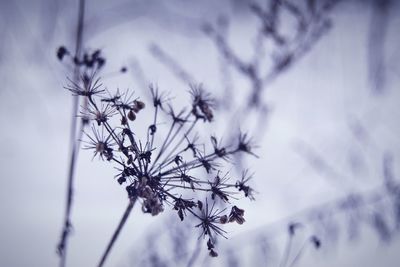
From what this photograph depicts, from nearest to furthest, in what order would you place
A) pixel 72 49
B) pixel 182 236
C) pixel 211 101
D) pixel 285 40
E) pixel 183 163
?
pixel 183 163 → pixel 211 101 → pixel 72 49 → pixel 285 40 → pixel 182 236

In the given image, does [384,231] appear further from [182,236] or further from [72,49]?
[72,49]

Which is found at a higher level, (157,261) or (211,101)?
(211,101)

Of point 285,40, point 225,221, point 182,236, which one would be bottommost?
point 225,221

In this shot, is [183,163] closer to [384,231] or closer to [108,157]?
[108,157]

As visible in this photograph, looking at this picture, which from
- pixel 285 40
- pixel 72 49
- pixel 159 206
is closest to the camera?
pixel 159 206

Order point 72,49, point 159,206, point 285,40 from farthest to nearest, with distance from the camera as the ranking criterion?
point 285,40 → point 72,49 → point 159,206

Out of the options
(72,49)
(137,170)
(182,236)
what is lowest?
(137,170)

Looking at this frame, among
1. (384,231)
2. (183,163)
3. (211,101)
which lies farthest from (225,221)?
(384,231)

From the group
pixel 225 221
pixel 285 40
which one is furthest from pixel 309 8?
pixel 225 221

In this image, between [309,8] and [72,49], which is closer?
[72,49]
